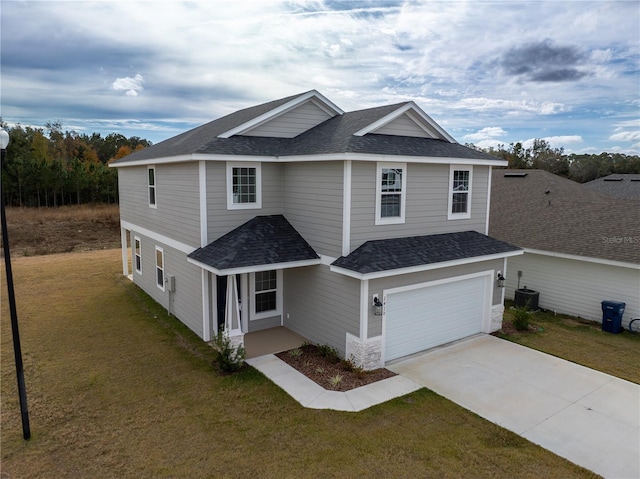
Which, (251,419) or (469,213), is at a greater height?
(469,213)

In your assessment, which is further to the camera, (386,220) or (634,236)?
(634,236)

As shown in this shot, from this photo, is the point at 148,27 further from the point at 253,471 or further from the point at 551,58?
the point at 551,58

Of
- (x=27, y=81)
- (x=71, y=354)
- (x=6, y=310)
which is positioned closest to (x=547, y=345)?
(x=71, y=354)

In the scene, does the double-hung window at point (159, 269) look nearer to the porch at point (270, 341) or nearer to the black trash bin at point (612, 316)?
the porch at point (270, 341)

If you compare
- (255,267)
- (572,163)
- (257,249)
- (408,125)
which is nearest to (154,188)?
(257,249)

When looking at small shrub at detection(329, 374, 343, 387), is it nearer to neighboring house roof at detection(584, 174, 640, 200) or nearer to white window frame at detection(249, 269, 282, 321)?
white window frame at detection(249, 269, 282, 321)

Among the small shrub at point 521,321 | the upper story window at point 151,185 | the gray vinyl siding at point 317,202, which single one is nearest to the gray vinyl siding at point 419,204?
the gray vinyl siding at point 317,202

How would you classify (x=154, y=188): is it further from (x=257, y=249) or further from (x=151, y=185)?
(x=257, y=249)
